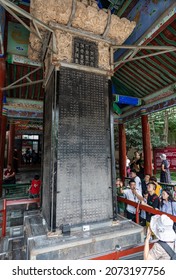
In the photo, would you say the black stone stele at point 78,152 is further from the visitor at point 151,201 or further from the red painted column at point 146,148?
the red painted column at point 146,148

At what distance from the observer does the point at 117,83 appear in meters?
8.92

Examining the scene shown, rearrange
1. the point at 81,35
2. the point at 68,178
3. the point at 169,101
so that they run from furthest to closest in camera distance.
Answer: the point at 169,101 < the point at 81,35 < the point at 68,178

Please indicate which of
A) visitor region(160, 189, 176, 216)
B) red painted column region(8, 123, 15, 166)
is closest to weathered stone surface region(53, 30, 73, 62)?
visitor region(160, 189, 176, 216)

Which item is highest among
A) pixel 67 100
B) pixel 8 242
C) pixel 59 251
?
pixel 67 100

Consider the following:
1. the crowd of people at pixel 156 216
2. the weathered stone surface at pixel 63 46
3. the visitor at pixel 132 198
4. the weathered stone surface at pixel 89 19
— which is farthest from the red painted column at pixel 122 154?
the weathered stone surface at pixel 63 46

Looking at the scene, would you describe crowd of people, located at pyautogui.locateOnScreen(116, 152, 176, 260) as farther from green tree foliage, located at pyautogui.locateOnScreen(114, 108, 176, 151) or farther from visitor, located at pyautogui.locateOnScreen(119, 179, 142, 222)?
green tree foliage, located at pyautogui.locateOnScreen(114, 108, 176, 151)

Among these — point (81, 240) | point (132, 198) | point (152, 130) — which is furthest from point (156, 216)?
point (152, 130)

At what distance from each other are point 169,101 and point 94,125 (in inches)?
202

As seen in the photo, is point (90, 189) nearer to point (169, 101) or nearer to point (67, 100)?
point (67, 100)

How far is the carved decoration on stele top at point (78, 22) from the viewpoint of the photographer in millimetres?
2824

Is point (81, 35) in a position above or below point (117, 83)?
below

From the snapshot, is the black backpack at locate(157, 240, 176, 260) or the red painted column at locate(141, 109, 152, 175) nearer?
the black backpack at locate(157, 240, 176, 260)

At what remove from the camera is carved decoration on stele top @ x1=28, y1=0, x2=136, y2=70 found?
2.82 metres

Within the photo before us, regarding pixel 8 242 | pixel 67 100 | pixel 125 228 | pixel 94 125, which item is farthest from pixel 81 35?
pixel 8 242
